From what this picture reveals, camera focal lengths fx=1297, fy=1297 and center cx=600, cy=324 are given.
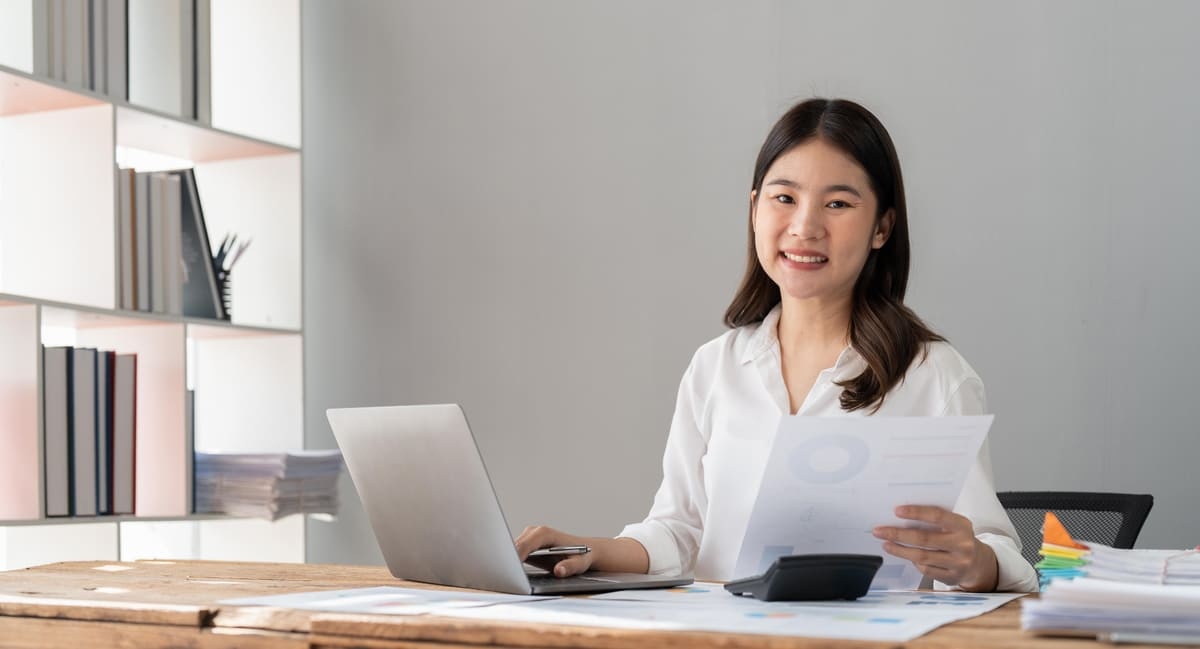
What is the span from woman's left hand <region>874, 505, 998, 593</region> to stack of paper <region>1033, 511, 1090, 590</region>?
15cm

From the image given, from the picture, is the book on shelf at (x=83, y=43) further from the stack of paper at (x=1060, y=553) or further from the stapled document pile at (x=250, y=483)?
the stack of paper at (x=1060, y=553)

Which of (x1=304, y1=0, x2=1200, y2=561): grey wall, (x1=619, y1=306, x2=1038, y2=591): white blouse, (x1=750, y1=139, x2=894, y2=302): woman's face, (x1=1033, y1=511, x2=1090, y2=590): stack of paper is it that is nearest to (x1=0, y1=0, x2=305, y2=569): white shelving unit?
(x1=304, y1=0, x2=1200, y2=561): grey wall

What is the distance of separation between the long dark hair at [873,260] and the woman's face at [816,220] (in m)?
0.02

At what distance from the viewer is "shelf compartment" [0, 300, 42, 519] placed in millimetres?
2502

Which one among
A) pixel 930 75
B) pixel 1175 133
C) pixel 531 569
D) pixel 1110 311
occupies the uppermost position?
pixel 930 75

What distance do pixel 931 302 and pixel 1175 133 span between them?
0.57 metres

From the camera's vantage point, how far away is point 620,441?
120 inches

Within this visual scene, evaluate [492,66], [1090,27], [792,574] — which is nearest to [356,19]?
[492,66]

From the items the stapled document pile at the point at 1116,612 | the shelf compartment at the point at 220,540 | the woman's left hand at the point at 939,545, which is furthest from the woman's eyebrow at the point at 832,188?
the shelf compartment at the point at 220,540

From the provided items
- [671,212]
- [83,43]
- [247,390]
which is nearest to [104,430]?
[247,390]

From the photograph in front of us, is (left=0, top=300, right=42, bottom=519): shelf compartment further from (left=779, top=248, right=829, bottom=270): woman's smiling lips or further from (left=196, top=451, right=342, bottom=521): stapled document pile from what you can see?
(left=779, top=248, right=829, bottom=270): woman's smiling lips

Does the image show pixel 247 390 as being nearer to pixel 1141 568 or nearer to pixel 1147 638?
pixel 1141 568

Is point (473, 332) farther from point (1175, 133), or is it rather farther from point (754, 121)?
point (1175, 133)

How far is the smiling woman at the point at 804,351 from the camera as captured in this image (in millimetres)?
1835
